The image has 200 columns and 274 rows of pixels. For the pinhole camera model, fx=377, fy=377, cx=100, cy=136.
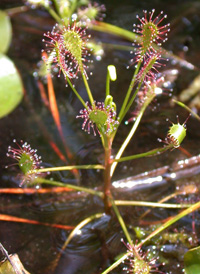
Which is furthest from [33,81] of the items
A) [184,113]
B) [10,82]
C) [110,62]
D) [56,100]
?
[184,113]

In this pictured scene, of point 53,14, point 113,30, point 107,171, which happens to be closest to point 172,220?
point 107,171

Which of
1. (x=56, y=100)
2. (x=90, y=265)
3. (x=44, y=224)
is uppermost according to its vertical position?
(x=56, y=100)

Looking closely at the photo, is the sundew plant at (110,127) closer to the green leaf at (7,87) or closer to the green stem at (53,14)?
the green leaf at (7,87)

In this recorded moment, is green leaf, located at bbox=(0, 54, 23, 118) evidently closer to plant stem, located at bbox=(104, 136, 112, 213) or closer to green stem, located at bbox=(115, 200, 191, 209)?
plant stem, located at bbox=(104, 136, 112, 213)

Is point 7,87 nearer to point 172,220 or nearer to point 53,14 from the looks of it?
point 172,220

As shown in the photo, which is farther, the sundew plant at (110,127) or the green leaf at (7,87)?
the green leaf at (7,87)

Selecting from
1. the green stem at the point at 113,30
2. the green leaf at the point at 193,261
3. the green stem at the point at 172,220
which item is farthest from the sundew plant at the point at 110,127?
the green stem at the point at 113,30

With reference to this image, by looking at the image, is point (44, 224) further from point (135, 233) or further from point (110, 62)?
point (110, 62)

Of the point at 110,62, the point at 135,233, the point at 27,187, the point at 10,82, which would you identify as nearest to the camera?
the point at 10,82
